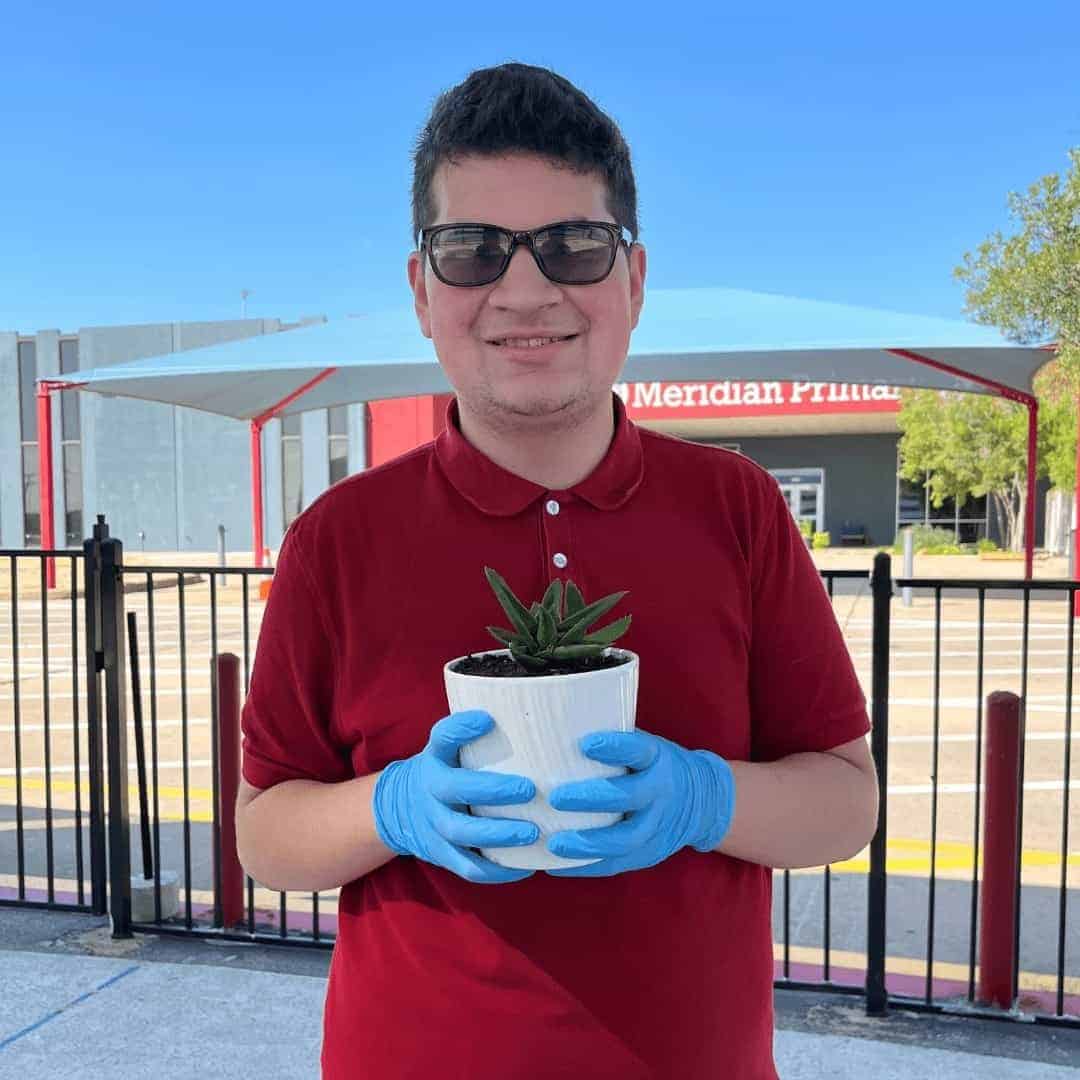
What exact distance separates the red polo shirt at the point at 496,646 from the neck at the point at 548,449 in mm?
26

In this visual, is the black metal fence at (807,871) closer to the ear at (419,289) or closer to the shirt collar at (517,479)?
the shirt collar at (517,479)

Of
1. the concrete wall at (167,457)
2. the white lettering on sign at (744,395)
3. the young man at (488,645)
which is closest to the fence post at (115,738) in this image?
the young man at (488,645)

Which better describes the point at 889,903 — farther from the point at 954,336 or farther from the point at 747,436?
the point at 747,436

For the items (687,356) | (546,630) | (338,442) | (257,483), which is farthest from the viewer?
(338,442)

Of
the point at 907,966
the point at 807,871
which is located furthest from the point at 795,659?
the point at 807,871

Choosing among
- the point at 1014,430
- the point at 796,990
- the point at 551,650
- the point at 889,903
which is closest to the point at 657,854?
the point at 551,650

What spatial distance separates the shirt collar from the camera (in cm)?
142

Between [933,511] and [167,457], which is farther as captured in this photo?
[933,511]

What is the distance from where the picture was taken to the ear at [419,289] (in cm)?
145

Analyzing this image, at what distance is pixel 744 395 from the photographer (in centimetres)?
3003

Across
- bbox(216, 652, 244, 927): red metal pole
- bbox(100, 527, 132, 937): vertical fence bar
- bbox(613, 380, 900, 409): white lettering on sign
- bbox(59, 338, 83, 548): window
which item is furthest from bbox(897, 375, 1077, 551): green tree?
bbox(59, 338, 83, 548): window

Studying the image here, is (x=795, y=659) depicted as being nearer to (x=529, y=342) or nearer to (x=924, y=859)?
(x=529, y=342)

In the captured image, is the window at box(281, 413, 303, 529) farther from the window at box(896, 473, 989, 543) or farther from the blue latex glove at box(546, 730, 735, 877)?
the blue latex glove at box(546, 730, 735, 877)

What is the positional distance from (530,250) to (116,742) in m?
3.54
